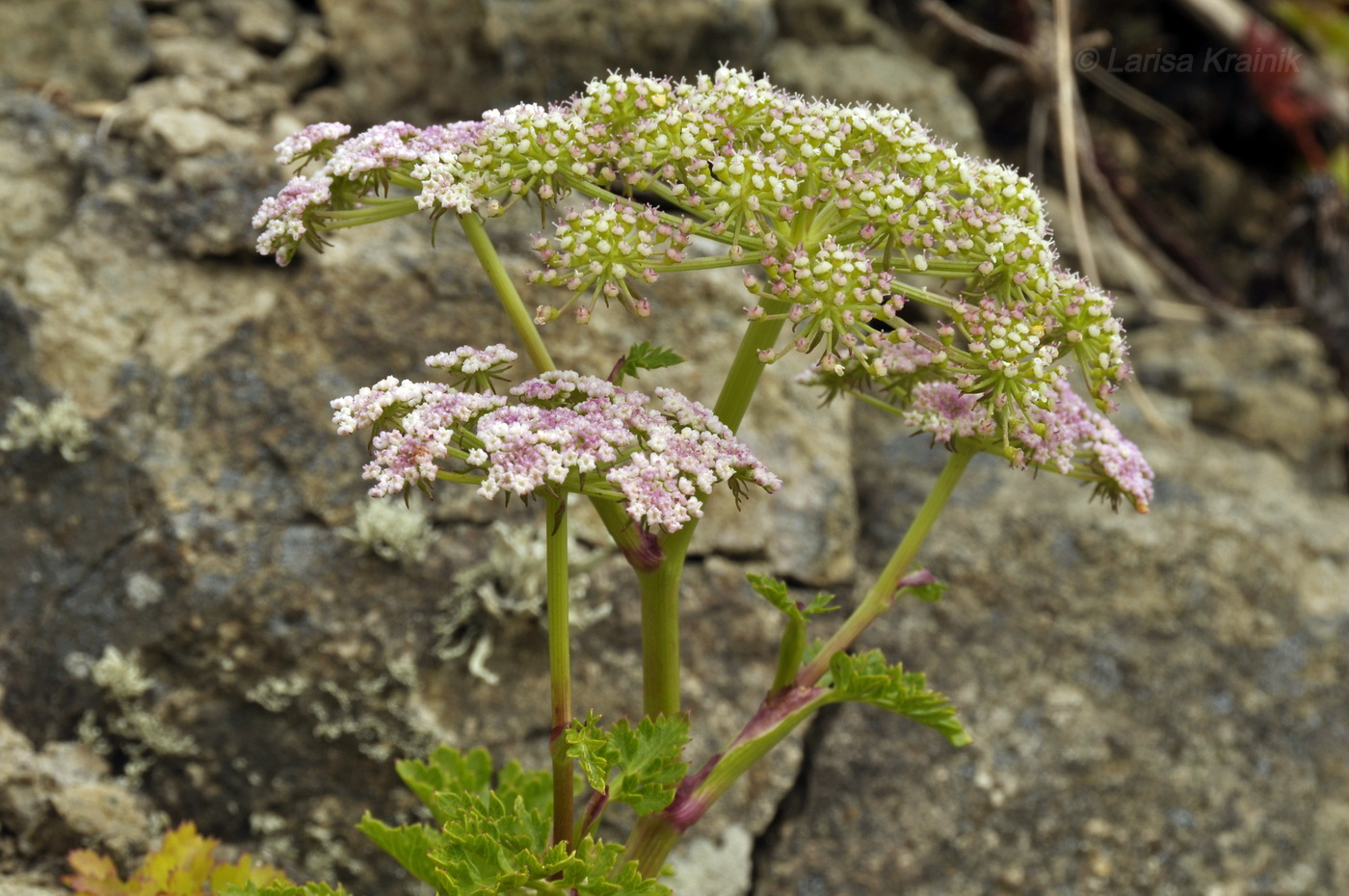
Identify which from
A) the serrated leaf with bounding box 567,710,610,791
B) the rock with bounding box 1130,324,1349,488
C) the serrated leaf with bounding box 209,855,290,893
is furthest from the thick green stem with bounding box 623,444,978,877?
the rock with bounding box 1130,324,1349,488

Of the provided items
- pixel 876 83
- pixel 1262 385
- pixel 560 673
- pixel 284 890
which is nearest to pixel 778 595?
pixel 560 673

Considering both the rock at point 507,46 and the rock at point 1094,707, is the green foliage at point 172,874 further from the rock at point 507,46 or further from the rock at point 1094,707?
the rock at point 507,46

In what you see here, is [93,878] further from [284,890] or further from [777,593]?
[777,593]

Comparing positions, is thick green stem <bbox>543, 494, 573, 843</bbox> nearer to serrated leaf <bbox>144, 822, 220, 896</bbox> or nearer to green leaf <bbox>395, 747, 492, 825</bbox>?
green leaf <bbox>395, 747, 492, 825</bbox>

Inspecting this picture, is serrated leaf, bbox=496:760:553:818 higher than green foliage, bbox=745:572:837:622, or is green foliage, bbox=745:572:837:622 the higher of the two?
green foliage, bbox=745:572:837:622

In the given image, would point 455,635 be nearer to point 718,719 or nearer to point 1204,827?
point 718,719

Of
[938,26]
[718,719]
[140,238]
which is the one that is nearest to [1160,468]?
[718,719]
